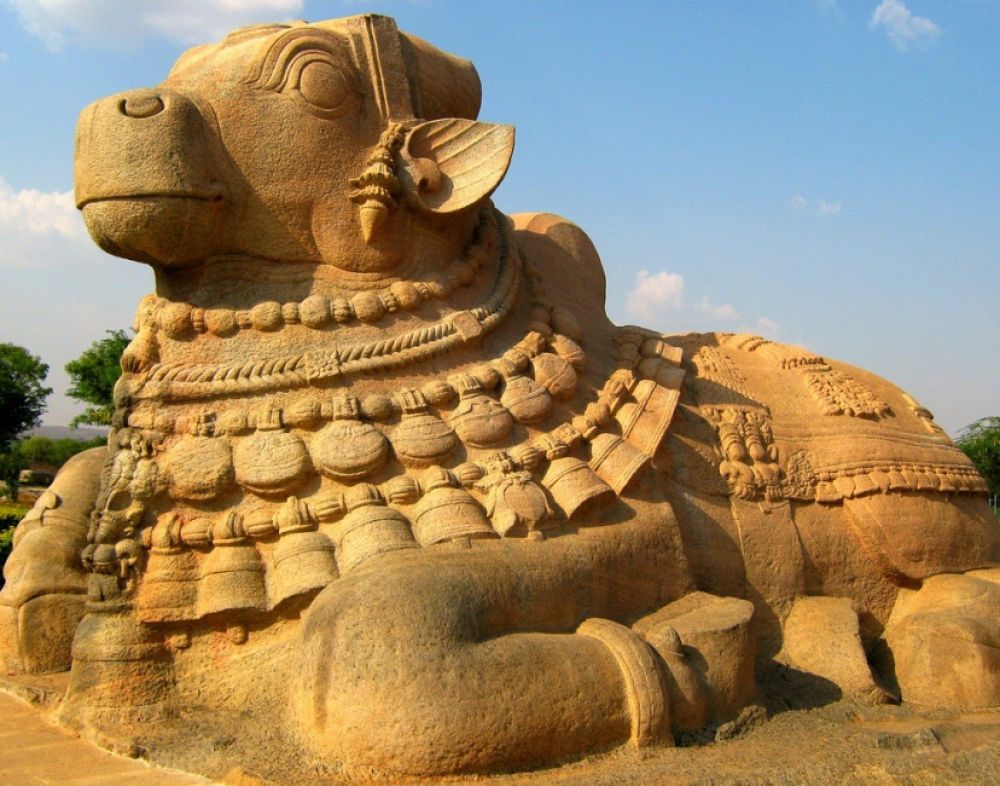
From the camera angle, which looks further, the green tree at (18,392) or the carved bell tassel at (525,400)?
the green tree at (18,392)

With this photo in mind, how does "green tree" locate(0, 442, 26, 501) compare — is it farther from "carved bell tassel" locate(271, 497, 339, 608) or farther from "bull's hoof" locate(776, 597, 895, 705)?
"bull's hoof" locate(776, 597, 895, 705)

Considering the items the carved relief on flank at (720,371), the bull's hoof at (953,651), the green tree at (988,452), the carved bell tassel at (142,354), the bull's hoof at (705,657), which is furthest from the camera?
the green tree at (988,452)

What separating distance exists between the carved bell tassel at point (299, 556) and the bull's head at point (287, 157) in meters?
1.00

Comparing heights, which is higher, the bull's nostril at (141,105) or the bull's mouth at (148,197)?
the bull's nostril at (141,105)

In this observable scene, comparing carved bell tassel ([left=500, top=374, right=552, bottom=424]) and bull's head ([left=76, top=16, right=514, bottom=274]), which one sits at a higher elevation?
bull's head ([left=76, top=16, right=514, bottom=274])

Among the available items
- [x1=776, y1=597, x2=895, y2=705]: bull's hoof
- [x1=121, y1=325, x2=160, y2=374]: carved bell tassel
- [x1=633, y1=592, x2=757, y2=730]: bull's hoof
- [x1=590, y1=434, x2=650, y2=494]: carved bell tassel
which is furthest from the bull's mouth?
[x1=776, y1=597, x2=895, y2=705]: bull's hoof

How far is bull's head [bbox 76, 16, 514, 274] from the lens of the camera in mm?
3652

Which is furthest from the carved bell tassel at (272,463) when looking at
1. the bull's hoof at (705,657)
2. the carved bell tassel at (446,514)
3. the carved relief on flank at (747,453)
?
the carved relief on flank at (747,453)

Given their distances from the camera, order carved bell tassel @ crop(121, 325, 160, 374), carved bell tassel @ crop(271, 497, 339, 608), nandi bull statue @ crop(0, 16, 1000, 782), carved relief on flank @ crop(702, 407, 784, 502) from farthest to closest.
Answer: carved relief on flank @ crop(702, 407, 784, 502) → carved bell tassel @ crop(121, 325, 160, 374) → carved bell tassel @ crop(271, 497, 339, 608) → nandi bull statue @ crop(0, 16, 1000, 782)

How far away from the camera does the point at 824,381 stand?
502cm

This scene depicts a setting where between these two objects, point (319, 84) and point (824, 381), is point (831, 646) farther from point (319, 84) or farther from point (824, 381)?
point (319, 84)

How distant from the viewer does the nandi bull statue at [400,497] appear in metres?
3.05

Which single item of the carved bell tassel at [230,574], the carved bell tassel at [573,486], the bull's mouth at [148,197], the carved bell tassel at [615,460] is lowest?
the carved bell tassel at [230,574]

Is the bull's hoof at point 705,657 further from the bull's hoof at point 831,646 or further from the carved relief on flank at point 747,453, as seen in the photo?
the carved relief on flank at point 747,453
